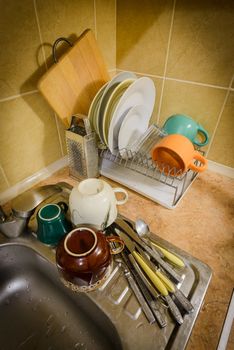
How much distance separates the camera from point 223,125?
68 centimetres

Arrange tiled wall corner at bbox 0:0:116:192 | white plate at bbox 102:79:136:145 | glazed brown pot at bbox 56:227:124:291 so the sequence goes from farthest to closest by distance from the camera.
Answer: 1. white plate at bbox 102:79:136:145
2. tiled wall corner at bbox 0:0:116:192
3. glazed brown pot at bbox 56:227:124:291

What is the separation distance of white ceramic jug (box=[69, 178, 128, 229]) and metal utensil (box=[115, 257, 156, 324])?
10 cm

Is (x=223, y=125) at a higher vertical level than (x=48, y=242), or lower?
higher

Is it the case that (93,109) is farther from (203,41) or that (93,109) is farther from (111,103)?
(203,41)

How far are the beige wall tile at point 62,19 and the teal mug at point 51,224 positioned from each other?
16.8 inches

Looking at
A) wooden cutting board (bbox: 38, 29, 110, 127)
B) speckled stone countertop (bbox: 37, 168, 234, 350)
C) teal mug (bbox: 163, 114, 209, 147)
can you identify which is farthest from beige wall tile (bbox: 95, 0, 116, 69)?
speckled stone countertop (bbox: 37, 168, 234, 350)

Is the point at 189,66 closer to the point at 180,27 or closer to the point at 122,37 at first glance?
the point at 180,27

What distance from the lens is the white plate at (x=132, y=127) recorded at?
2.16 ft

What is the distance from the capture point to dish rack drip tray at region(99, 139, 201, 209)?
634mm

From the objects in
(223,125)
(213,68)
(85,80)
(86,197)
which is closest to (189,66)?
(213,68)

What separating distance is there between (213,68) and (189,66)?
0.08 metres

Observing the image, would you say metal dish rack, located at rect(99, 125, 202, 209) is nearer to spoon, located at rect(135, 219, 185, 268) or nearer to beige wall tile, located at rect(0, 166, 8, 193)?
spoon, located at rect(135, 219, 185, 268)

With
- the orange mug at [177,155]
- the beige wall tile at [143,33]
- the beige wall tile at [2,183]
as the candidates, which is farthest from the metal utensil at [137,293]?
the beige wall tile at [143,33]

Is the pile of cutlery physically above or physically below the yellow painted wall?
below
